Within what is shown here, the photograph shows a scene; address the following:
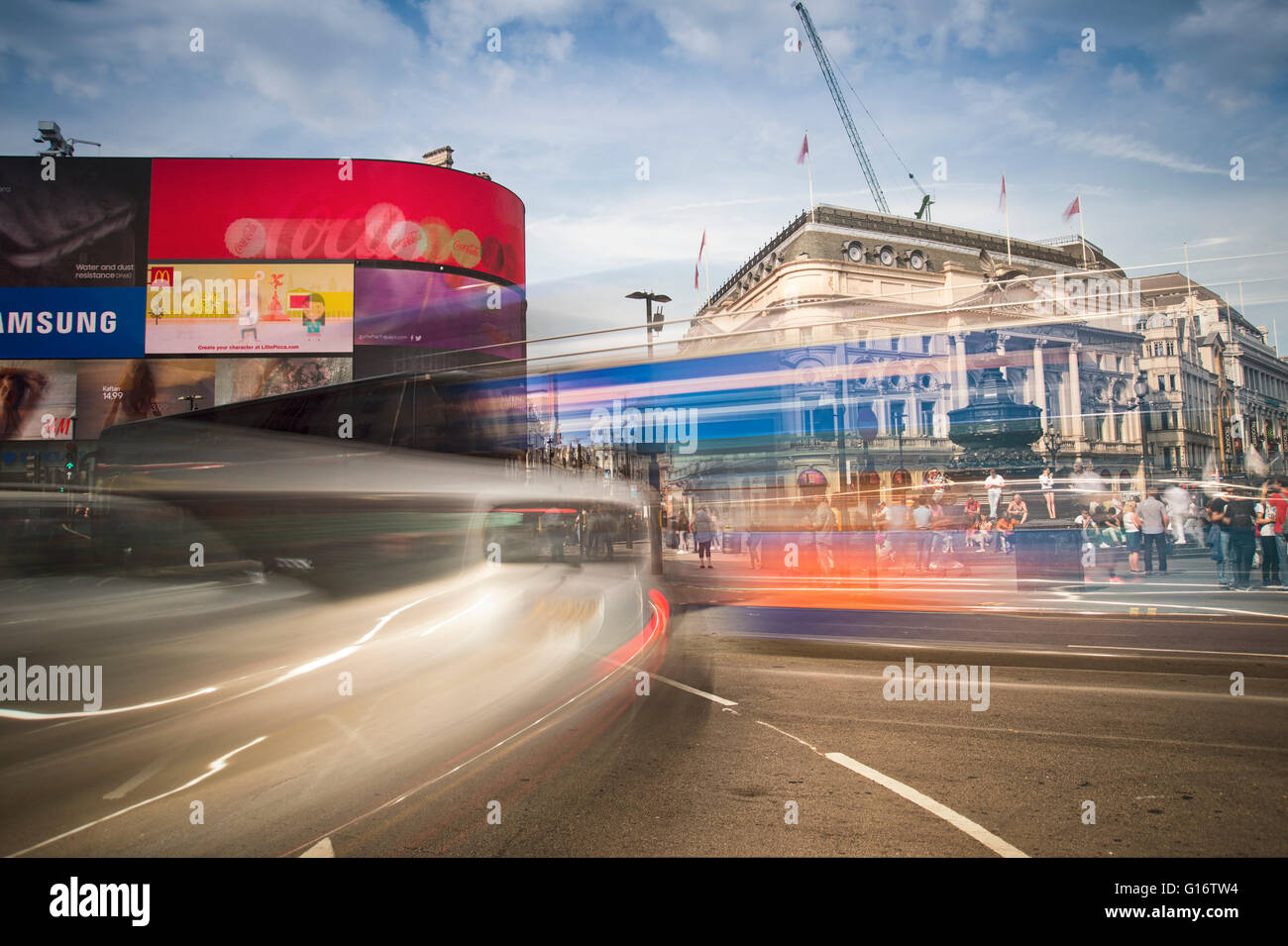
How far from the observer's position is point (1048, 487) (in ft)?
55.8

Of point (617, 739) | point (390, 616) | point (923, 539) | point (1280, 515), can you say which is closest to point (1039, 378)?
point (923, 539)

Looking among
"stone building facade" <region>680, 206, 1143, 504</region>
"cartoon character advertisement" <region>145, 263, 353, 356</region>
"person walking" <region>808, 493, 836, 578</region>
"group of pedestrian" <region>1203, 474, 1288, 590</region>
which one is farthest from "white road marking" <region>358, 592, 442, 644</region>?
"cartoon character advertisement" <region>145, 263, 353, 356</region>

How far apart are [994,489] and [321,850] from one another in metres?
17.0

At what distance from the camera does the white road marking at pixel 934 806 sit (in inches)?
134

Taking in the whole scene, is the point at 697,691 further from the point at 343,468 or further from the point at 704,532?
the point at 704,532

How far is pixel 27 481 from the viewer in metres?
32.0

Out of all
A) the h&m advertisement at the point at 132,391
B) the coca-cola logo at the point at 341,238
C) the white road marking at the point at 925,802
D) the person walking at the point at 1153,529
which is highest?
the coca-cola logo at the point at 341,238

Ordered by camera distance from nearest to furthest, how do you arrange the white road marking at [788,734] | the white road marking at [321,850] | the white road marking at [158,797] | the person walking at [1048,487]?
the white road marking at [321,850], the white road marking at [158,797], the white road marking at [788,734], the person walking at [1048,487]

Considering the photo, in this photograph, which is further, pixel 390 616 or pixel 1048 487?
pixel 1048 487

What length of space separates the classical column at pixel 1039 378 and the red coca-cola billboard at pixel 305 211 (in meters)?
26.7

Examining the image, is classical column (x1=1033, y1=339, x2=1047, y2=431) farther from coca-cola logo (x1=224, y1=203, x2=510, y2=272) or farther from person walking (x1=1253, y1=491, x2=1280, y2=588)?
coca-cola logo (x1=224, y1=203, x2=510, y2=272)

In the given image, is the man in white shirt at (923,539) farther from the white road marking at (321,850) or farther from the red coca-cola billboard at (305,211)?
the red coca-cola billboard at (305,211)

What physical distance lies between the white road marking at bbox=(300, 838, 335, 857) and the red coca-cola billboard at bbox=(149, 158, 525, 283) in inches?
1333

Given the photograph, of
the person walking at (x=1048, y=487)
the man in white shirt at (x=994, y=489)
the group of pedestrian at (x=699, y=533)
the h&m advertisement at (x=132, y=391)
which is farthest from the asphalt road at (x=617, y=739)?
the h&m advertisement at (x=132, y=391)
